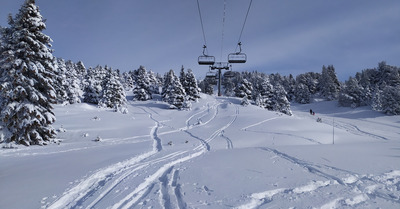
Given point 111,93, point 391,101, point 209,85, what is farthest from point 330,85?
point 111,93

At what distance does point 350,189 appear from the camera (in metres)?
5.14

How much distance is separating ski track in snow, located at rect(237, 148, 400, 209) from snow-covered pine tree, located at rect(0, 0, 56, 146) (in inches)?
668


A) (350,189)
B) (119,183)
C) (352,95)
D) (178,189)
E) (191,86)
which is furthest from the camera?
(191,86)

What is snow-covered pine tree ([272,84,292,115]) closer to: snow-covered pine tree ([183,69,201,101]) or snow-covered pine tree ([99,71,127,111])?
snow-covered pine tree ([183,69,201,101])

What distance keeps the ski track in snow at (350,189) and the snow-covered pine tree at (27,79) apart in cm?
Result: 1697

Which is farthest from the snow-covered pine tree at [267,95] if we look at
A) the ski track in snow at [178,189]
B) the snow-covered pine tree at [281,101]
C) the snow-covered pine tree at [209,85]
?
the ski track in snow at [178,189]

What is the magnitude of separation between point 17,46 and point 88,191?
1554cm

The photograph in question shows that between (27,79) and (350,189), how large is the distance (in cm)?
2000

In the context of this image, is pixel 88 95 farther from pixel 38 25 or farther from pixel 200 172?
pixel 200 172

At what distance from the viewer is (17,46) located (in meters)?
14.8

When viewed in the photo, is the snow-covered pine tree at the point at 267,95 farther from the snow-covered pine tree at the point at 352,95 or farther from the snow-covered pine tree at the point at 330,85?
the snow-covered pine tree at the point at 330,85

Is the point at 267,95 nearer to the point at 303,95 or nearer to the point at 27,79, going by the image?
the point at 303,95

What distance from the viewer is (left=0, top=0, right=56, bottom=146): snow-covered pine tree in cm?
1413

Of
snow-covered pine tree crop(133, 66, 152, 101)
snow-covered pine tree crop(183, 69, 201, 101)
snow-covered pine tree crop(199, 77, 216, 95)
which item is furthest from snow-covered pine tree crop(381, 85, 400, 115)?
snow-covered pine tree crop(133, 66, 152, 101)
